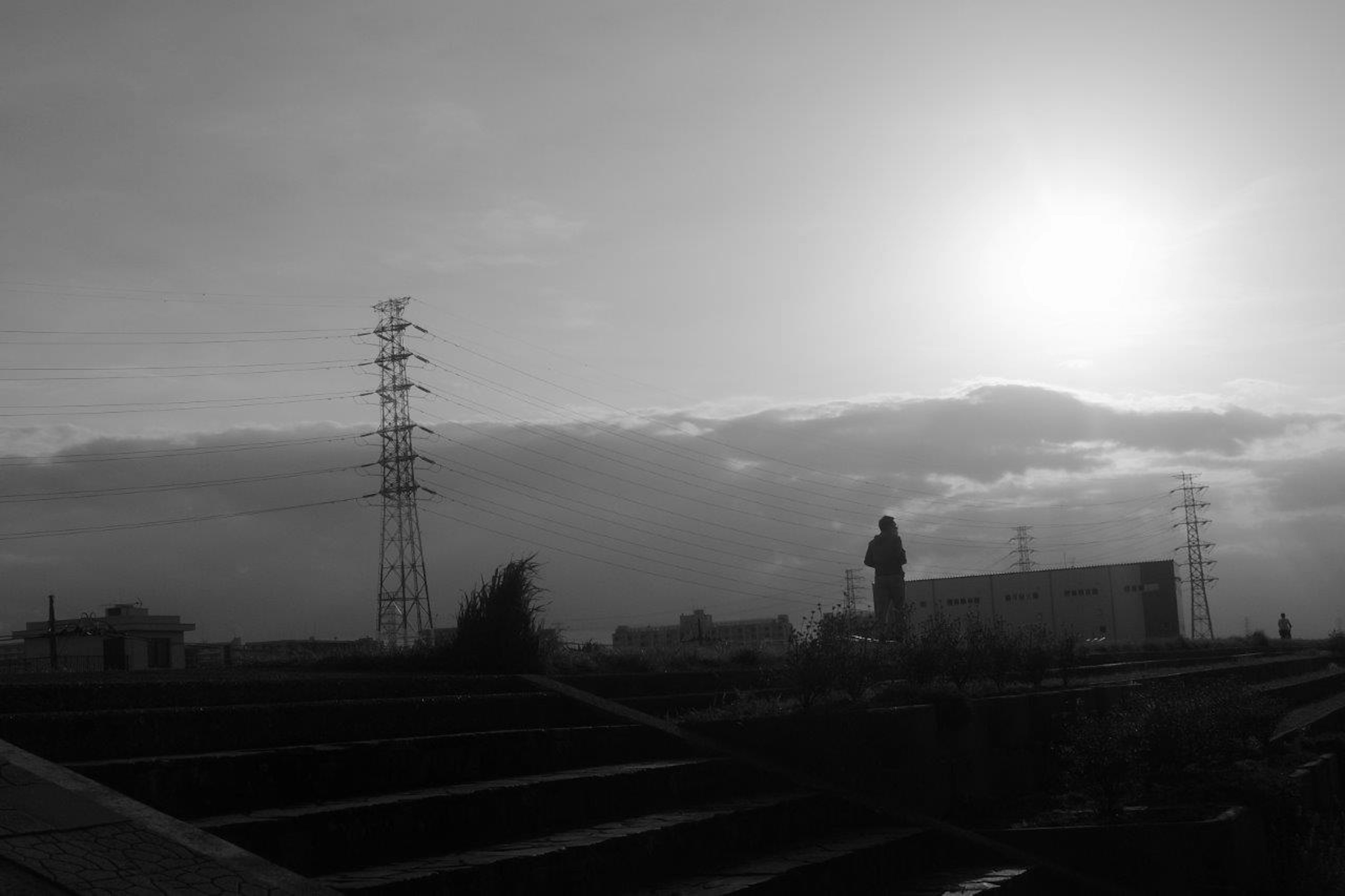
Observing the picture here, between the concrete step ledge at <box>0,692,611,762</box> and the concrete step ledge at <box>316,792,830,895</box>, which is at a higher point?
the concrete step ledge at <box>0,692,611,762</box>

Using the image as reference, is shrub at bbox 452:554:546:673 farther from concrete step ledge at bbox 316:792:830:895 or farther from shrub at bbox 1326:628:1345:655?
shrub at bbox 1326:628:1345:655

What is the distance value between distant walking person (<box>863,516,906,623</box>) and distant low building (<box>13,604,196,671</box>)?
10.6 m

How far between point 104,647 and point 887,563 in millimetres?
11795

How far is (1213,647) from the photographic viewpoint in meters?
31.9

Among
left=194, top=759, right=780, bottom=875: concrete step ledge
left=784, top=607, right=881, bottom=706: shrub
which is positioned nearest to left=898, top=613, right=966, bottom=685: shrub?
left=784, top=607, right=881, bottom=706: shrub

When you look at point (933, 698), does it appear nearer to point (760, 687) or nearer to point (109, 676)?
point (760, 687)

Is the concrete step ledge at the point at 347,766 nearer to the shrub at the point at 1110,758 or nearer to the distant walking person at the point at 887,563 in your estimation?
the shrub at the point at 1110,758

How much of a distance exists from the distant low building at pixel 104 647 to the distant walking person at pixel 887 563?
34.8ft

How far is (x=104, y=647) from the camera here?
16859 millimetres

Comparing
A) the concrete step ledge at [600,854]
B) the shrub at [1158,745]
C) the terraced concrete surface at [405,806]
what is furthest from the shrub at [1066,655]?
the concrete step ledge at [600,854]

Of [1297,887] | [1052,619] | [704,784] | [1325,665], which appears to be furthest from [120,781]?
[1052,619]

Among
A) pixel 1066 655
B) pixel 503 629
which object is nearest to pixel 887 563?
pixel 1066 655

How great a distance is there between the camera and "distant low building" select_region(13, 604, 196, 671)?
1579cm

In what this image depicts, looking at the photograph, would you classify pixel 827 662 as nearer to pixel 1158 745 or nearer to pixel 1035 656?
pixel 1158 745
